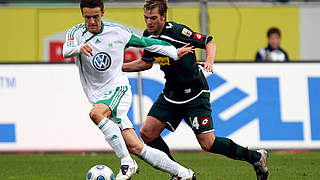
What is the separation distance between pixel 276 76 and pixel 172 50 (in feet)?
17.7

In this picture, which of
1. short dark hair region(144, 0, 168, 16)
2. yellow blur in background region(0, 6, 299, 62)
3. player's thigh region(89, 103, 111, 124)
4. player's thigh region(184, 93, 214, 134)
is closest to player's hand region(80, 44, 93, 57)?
player's thigh region(89, 103, 111, 124)

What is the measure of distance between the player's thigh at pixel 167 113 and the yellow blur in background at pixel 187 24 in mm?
7579

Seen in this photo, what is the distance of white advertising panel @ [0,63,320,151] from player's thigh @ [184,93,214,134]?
426 cm

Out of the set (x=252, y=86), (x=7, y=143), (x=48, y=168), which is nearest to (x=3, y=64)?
(x=7, y=143)

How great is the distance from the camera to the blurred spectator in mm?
14695

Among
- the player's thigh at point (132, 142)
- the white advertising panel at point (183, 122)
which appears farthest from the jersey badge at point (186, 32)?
the white advertising panel at point (183, 122)

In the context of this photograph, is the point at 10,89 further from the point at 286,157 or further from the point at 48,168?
the point at 286,157

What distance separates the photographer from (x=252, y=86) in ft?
43.9

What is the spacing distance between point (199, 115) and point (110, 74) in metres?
1.14

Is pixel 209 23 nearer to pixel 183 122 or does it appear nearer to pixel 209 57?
pixel 183 122

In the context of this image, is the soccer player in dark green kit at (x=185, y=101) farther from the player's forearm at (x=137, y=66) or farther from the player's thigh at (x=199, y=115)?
the player's forearm at (x=137, y=66)

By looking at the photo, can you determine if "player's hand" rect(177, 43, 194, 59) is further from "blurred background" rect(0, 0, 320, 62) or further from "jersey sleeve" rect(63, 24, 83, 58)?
"blurred background" rect(0, 0, 320, 62)

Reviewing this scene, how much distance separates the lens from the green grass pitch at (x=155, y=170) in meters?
9.63

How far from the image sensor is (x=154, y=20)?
870cm
